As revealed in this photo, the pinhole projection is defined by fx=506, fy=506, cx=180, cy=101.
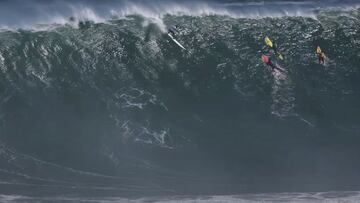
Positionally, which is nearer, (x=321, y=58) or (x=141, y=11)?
(x=321, y=58)

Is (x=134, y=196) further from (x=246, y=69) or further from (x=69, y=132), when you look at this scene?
(x=246, y=69)

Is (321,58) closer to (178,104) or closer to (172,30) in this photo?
(178,104)

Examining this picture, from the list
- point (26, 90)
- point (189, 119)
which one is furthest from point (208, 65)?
point (26, 90)

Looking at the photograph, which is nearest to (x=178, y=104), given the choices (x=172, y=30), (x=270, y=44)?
(x=172, y=30)

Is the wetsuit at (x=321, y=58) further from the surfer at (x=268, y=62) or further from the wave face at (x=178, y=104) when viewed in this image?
the surfer at (x=268, y=62)

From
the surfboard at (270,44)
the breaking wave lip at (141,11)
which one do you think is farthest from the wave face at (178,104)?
the surfboard at (270,44)

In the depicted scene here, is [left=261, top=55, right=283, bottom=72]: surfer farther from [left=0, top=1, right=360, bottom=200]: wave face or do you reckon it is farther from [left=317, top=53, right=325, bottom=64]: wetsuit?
[left=317, top=53, right=325, bottom=64]: wetsuit
